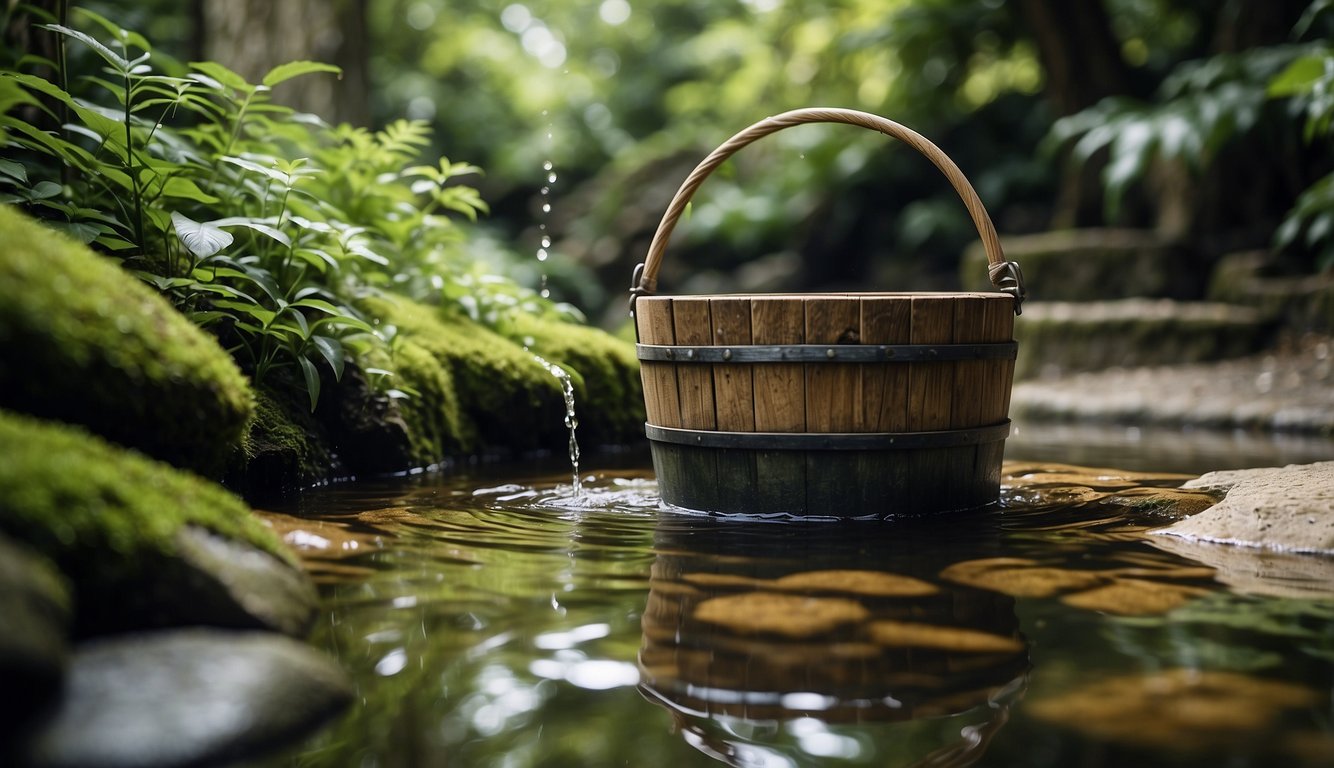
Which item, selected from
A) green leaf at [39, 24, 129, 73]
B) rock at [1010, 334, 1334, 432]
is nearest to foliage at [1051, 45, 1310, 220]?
rock at [1010, 334, 1334, 432]

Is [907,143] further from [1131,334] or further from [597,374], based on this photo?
[1131,334]

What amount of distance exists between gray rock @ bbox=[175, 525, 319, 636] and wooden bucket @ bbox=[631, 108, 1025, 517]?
142 cm

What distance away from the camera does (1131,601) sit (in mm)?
2166

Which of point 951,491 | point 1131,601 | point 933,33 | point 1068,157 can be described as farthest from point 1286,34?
point 1131,601

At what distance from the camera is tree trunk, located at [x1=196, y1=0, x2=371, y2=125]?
6.22m

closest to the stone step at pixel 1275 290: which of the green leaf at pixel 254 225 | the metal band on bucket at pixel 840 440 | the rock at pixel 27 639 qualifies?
the metal band on bucket at pixel 840 440

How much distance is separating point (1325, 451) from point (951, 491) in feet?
8.07

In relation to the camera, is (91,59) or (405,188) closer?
(405,188)

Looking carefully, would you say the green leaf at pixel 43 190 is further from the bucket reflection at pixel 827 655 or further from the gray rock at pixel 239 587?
the bucket reflection at pixel 827 655

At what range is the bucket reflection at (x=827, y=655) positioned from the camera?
1.52 metres

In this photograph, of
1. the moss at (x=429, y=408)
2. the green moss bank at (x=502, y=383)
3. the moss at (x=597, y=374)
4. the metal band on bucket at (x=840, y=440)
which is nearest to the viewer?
the metal band on bucket at (x=840, y=440)

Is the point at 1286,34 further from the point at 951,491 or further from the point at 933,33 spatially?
the point at 951,491

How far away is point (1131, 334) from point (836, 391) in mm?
4841

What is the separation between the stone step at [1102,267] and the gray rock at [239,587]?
6742 millimetres
